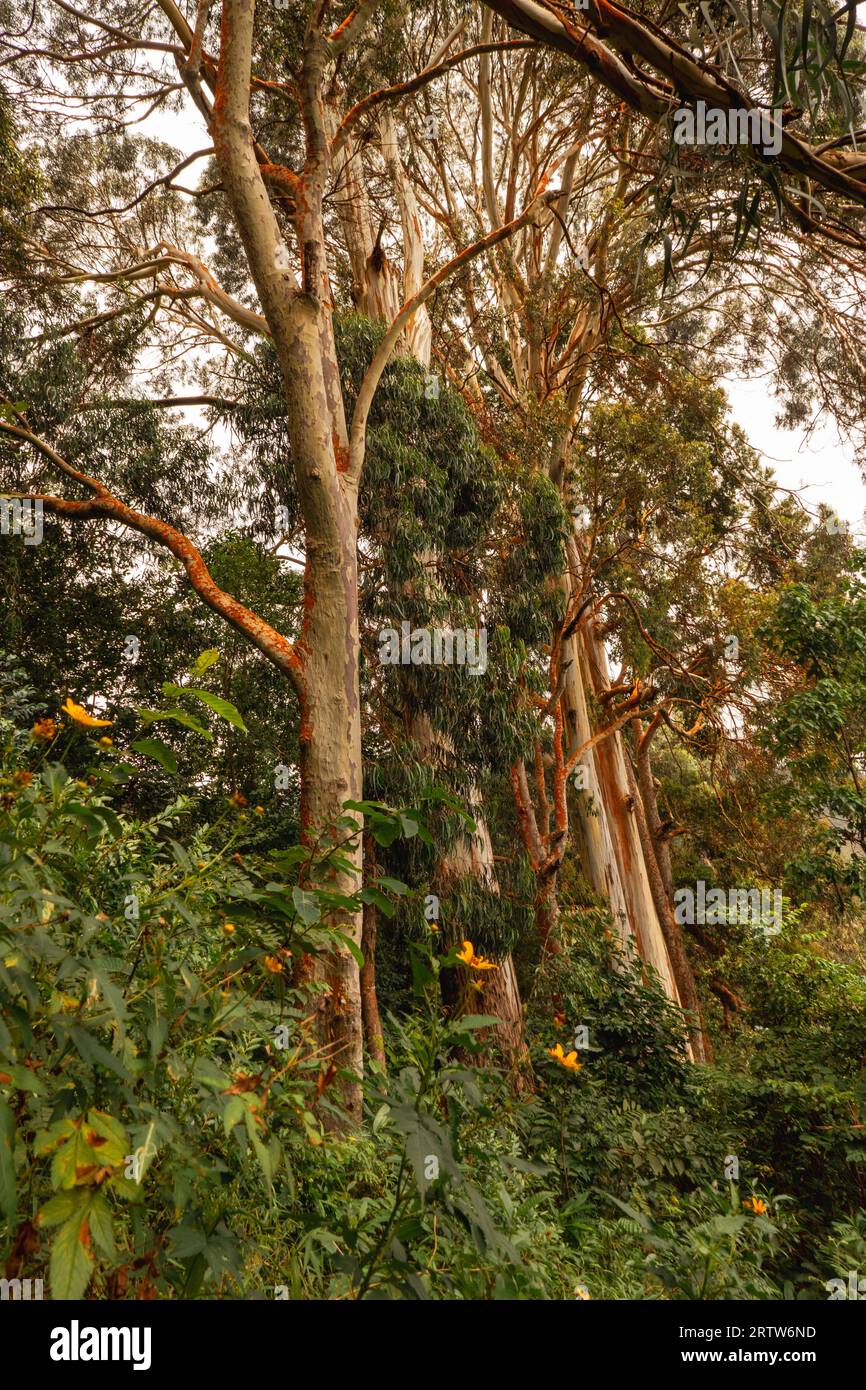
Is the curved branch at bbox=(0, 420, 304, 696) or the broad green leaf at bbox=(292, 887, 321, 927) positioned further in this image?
the curved branch at bbox=(0, 420, 304, 696)

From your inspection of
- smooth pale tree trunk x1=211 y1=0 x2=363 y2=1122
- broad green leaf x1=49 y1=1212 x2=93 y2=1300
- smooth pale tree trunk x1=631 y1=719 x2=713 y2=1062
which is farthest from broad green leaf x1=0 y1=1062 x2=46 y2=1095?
smooth pale tree trunk x1=631 y1=719 x2=713 y2=1062

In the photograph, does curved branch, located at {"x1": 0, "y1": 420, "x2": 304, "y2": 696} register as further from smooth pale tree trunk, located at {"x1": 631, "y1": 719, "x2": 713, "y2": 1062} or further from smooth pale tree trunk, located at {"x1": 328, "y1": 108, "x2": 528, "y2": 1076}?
smooth pale tree trunk, located at {"x1": 631, "y1": 719, "x2": 713, "y2": 1062}

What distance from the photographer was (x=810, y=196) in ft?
6.53

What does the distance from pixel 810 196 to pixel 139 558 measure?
23.9 feet

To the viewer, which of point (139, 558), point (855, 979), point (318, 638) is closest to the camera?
point (318, 638)

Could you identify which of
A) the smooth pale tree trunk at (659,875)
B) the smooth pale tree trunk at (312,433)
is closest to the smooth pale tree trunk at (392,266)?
the smooth pale tree trunk at (312,433)

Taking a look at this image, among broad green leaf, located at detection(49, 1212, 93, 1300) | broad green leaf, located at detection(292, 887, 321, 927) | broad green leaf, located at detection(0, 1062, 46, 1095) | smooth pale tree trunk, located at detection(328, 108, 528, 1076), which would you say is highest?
smooth pale tree trunk, located at detection(328, 108, 528, 1076)

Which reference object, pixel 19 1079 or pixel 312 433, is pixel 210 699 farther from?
pixel 312 433

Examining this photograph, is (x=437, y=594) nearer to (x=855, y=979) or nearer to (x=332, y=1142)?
(x=855, y=979)

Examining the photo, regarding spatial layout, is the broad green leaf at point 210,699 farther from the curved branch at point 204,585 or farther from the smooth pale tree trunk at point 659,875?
the smooth pale tree trunk at point 659,875

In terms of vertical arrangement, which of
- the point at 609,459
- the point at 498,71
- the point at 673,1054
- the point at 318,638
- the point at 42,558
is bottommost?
the point at 673,1054

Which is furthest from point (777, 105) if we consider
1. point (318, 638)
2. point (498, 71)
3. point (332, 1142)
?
point (498, 71)

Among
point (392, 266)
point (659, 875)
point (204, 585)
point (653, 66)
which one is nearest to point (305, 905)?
point (653, 66)
